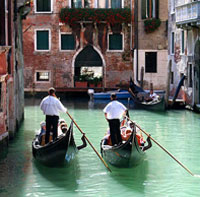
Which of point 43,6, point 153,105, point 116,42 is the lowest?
point 153,105

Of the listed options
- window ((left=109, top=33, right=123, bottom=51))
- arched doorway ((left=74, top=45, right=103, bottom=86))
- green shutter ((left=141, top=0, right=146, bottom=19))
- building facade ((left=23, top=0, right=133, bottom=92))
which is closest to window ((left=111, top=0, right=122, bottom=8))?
building facade ((left=23, top=0, right=133, bottom=92))

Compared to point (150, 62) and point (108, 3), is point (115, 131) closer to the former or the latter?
point (150, 62)

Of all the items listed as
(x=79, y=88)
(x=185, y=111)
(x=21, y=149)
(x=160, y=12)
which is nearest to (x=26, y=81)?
(x=79, y=88)

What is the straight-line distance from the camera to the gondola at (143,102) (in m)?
15.0

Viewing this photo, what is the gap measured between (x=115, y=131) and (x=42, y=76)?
12.6m

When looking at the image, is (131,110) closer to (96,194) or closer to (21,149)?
(21,149)

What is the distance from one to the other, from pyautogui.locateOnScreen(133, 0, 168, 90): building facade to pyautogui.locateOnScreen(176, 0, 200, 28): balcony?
3337mm

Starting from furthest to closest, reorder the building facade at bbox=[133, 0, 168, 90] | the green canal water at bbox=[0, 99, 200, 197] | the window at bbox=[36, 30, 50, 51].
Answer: the window at bbox=[36, 30, 50, 51]
the building facade at bbox=[133, 0, 168, 90]
the green canal water at bbox=[0, 99, 200, 197]

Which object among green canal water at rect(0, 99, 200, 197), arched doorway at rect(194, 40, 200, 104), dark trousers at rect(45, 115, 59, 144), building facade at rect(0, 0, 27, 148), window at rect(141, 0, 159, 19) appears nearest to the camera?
green canal water at rect(0, 99, 200, 197)

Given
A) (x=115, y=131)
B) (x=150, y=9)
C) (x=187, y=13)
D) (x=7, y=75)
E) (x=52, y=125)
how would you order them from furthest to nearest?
(x=150, y=9)
(x=187, y=13)
(x=7, y=75)
(x=52, y=125)
(x=115, y=131)

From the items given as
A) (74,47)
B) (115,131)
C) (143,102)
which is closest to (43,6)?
(74,47)

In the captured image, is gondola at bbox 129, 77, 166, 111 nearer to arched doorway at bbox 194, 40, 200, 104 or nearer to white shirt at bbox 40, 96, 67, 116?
arched doorway at bbox 194, 40, 200, 104

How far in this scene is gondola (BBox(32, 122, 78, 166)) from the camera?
7.33 meters

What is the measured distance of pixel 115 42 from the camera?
1986 cm
